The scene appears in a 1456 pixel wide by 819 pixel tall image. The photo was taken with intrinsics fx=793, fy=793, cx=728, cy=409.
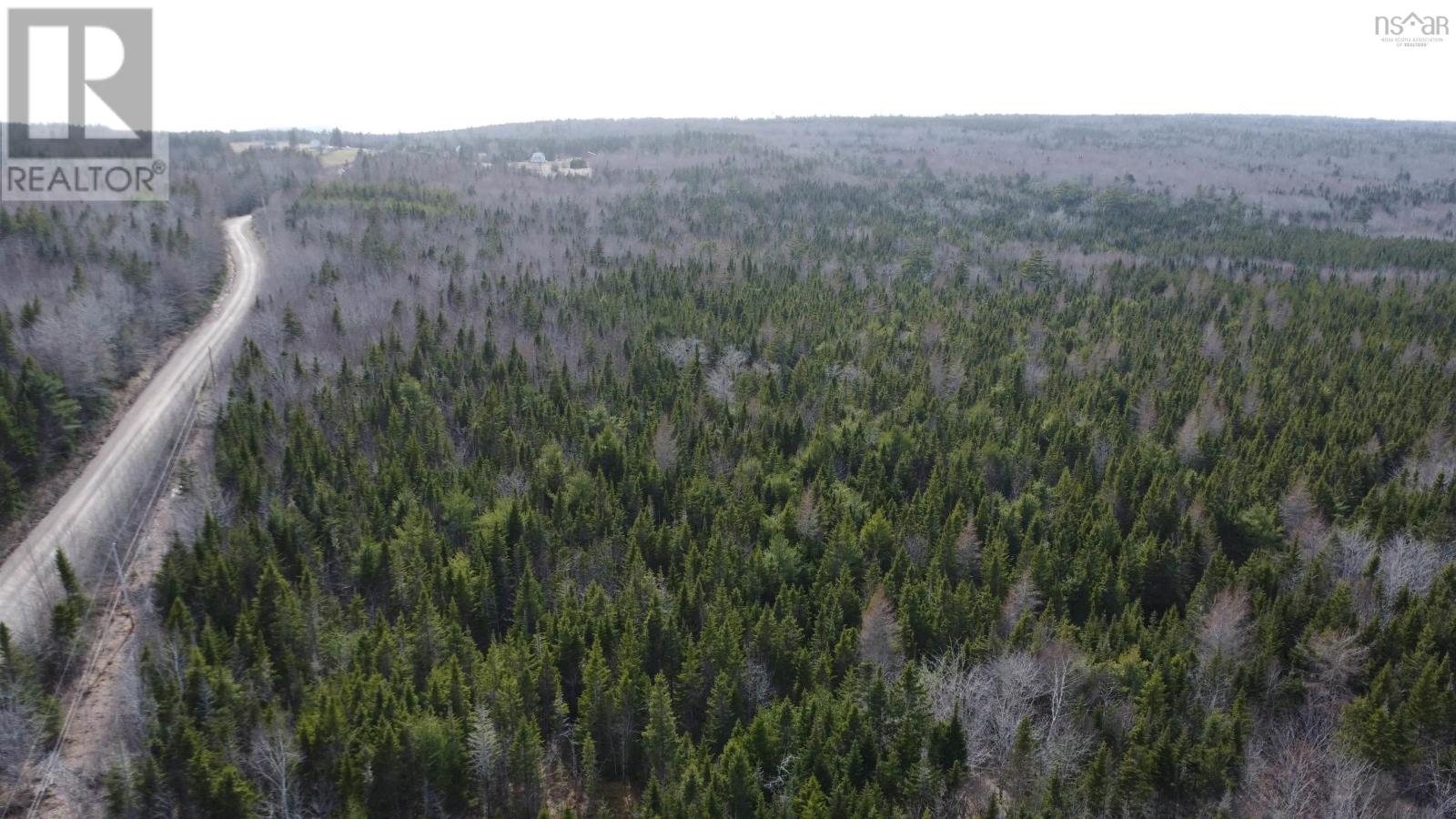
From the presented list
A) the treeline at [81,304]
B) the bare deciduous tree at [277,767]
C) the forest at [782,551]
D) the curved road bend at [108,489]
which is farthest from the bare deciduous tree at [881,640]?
the treeline at [81,304]

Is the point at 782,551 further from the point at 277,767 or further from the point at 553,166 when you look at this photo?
the point at 553,166

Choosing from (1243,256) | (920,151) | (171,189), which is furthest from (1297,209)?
(171,189)

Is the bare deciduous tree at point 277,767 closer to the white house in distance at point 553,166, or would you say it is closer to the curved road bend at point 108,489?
the curved road bend at point 108,489

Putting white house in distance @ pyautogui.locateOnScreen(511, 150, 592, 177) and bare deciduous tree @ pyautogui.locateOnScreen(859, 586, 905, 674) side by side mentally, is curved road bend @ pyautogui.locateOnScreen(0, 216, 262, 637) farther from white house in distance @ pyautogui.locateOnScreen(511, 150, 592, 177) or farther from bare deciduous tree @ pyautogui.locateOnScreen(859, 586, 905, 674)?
white house in distance @ pyautogui.locateOnScreen(511, 150, 592, 177)

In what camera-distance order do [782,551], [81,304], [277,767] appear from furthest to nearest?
[81,304]
[782,551]
[277,767]

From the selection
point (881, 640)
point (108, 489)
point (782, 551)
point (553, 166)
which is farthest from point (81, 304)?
point (553, 166)
